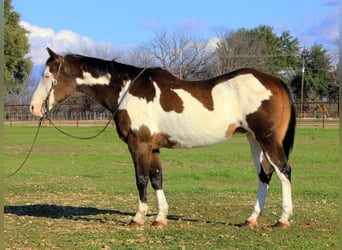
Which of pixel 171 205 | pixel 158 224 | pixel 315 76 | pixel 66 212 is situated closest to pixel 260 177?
pixel 158 224

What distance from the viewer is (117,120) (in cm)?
689

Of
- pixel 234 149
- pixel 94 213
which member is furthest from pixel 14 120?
pixel 94 213

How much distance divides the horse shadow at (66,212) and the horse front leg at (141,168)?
34 centimetres

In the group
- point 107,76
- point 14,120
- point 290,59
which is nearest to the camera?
point 107,76

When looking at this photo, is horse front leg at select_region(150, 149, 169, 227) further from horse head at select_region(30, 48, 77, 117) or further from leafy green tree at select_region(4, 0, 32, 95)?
leafy green tree at select_region(4, 0, 32, 95)

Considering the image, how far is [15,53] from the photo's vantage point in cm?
4106

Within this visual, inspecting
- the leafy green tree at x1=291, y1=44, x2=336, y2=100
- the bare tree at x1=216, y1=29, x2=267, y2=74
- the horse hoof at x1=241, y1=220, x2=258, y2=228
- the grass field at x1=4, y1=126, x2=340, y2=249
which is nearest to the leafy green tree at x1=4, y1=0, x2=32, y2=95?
the bare tree at x1=216, y1=29, x2=267, y2=74

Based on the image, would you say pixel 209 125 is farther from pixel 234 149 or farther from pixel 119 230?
pixel 234 149

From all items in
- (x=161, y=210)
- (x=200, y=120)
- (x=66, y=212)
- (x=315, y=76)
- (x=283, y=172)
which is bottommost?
(x=66, y=212)

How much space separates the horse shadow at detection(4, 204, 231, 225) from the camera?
7.45 meters

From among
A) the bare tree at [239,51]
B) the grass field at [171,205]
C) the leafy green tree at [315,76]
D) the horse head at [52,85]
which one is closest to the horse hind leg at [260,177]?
the grass field at [171,205]

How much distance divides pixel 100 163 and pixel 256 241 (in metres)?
11.3

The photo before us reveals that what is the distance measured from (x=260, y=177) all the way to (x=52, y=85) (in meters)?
3.05

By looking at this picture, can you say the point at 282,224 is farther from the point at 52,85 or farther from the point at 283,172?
the point at 52,85
